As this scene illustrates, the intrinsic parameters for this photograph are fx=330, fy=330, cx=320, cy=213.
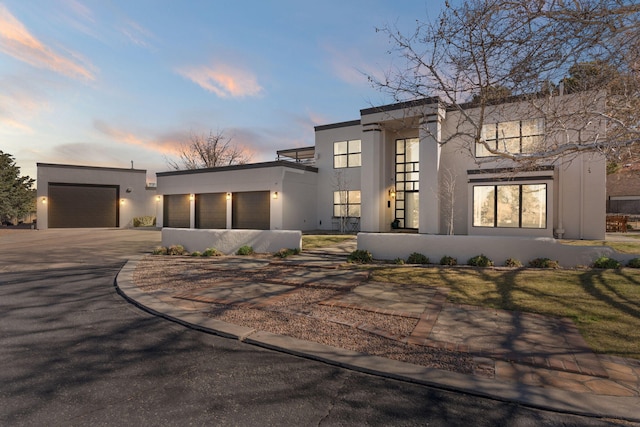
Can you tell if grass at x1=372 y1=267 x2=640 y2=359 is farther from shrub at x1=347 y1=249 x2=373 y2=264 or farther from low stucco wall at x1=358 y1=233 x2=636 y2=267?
shrub at x1=347 y1=249 x2=373 y2=264

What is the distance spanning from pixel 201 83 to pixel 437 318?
656 inches

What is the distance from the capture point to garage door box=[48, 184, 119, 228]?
93.6ft

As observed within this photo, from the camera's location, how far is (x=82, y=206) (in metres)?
29.4

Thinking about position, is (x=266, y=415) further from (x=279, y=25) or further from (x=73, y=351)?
(x=279, y=25)

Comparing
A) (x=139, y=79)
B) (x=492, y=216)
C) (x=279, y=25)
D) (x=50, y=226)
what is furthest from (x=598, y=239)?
(x=50, y=226)

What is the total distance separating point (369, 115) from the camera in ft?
67.2

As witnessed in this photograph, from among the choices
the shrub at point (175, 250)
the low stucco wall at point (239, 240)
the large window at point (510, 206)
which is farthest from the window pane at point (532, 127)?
the shrub at point (175, 250)

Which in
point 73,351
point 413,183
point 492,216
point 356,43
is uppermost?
point 356,43

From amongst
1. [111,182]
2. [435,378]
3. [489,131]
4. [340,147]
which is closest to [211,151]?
[111,182]

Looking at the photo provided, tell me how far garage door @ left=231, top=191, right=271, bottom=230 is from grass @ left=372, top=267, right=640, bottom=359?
579 inches

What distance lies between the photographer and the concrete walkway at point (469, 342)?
3.21 meters

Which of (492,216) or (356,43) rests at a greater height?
(356,43)

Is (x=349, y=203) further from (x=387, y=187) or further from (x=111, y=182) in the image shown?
(x=111, y=182)

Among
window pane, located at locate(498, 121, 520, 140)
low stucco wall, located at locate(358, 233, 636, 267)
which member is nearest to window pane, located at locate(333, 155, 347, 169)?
window pane, located at locate(498, 121, 520, 140)
